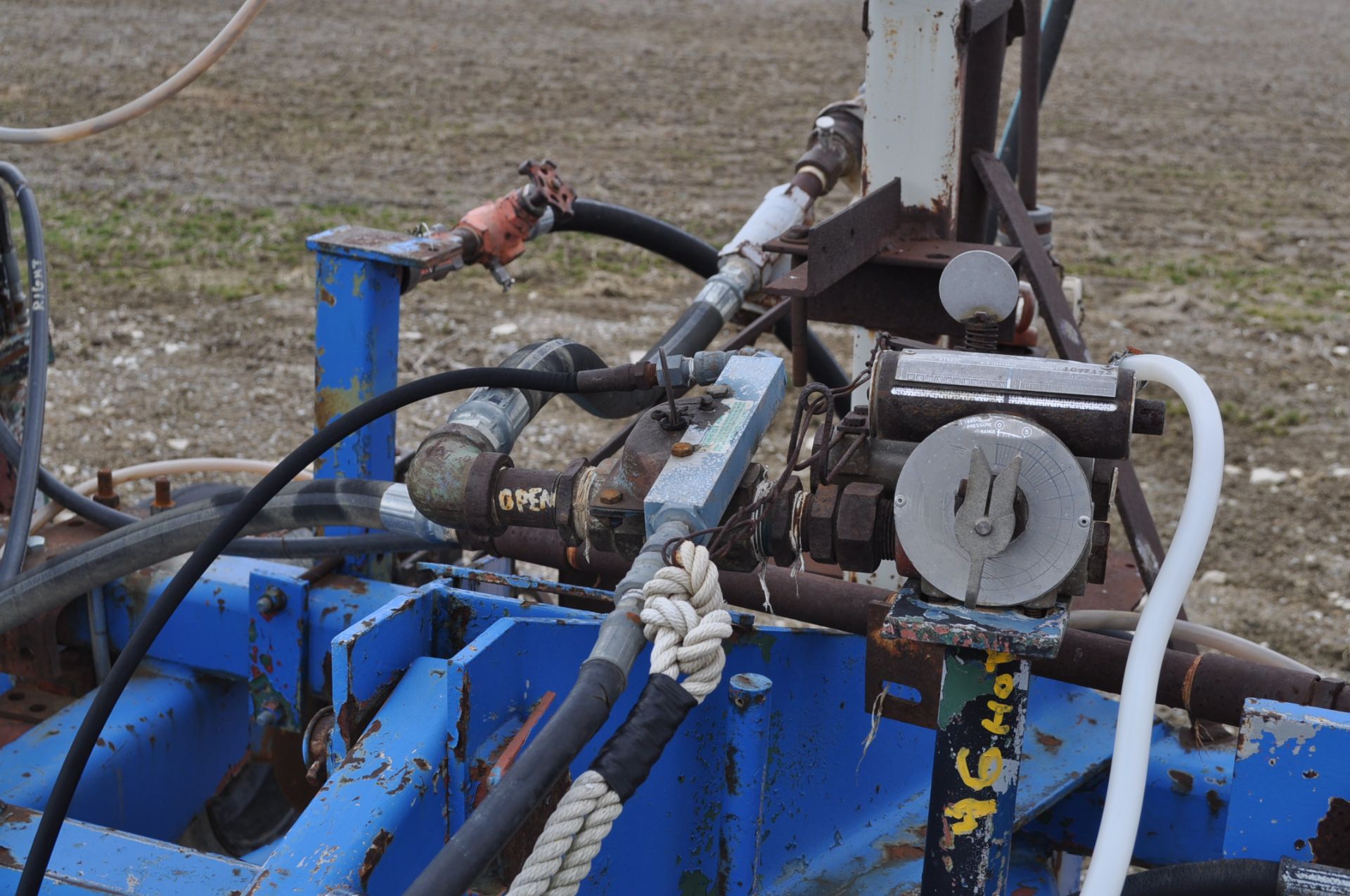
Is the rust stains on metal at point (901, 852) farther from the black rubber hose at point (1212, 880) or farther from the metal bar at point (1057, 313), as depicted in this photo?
the metal bar at point (1057, 313)

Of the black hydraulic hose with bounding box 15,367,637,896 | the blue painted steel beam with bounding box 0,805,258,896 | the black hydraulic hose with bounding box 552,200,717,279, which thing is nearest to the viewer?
the black hydraulic hose with bounding box 15,367,637,896

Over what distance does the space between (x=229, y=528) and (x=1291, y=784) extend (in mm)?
1109

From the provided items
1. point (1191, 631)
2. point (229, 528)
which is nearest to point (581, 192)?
point (1191, 631)

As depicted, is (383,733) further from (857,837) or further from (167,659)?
(167,659)

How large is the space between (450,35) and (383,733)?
10.9 metres

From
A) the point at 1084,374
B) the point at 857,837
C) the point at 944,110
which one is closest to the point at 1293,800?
the point at 1084,374

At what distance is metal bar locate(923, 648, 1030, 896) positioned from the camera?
1.15m

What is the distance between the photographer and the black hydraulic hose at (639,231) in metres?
2.33

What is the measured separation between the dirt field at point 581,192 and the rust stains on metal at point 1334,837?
2316 mm

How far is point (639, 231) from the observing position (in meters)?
2.44

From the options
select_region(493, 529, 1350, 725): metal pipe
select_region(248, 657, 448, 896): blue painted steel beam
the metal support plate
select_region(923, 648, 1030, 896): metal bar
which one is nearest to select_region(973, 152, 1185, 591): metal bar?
select_region(493, 529, 1350, 725): metal pipe

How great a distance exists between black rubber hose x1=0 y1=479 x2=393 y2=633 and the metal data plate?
2.67 ft

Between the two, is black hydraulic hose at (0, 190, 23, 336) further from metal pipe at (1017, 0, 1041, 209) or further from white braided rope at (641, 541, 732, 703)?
metal pipe at (1017, 0, 1041, 209)

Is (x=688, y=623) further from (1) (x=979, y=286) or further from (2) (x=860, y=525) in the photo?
(1) (x=979, y=286)
